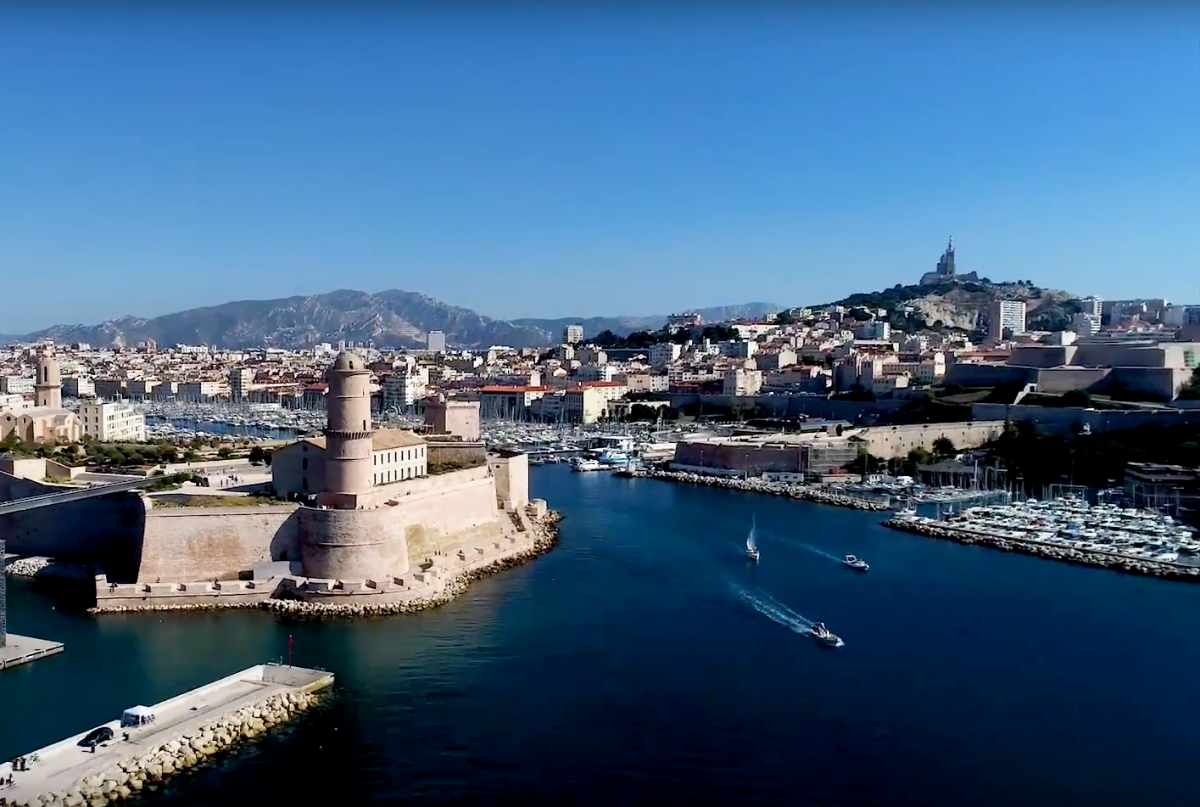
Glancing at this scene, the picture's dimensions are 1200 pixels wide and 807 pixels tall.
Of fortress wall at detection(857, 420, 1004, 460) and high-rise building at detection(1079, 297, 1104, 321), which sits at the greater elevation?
high-rise building at detection(1079, 297, 1104, 321)

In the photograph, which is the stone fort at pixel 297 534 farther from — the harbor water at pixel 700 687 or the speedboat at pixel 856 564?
the speedboat at pixel 856 564

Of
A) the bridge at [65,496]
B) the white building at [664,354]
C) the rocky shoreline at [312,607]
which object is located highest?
the white building at [664,354]

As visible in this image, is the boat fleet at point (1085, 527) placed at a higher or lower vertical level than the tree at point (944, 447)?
lower

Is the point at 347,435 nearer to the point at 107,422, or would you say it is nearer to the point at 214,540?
the point at 214,540

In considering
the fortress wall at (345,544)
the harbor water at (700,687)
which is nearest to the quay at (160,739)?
the harbor water at (700,687)

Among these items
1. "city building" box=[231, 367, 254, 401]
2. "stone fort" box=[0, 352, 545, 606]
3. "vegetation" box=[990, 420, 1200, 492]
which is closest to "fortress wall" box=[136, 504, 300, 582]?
"stone fort" box=[0, 352, 545, 606]

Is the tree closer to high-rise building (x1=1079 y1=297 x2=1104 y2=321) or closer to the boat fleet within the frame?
the boat fleet

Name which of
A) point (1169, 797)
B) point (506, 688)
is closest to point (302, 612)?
point (506, 688)

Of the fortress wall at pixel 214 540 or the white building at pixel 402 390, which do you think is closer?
the fortress wall at pixel 214 540
